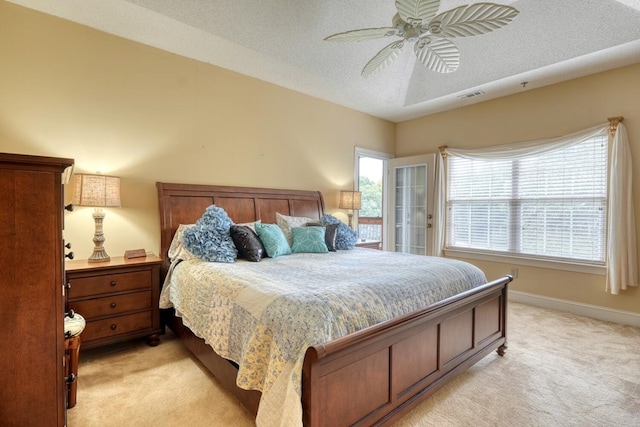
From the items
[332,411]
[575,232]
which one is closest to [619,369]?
[575,232]

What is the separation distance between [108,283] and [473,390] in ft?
9.40

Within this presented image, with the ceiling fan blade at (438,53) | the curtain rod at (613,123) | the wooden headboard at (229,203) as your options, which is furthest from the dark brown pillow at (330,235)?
the curtain rod at (613,123)

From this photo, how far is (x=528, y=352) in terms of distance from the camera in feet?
8.74

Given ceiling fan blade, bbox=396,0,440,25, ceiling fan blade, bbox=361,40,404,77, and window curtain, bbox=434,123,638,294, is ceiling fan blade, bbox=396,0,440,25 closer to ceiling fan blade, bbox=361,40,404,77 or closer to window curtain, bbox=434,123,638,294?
ceiling fan blade, bbox=361,40,404,77

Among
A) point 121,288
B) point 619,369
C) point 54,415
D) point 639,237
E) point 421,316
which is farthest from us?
point 639,237

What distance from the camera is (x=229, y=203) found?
3533 mm

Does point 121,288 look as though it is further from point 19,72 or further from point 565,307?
point 565,307

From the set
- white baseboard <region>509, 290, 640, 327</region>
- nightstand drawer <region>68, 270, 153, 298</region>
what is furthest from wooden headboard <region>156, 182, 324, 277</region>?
white baseboard <region>509, 290, 640, 327</region>

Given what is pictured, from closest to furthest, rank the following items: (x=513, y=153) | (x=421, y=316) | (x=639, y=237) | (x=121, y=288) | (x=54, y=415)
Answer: (x=54, y=415)
(x=421, y=316)
(x=121, y=288)
(x=639, y=237)
(x=513, y=153)

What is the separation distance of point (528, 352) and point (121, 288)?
3.51 m

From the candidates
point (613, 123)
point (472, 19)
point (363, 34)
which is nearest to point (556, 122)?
point (613, 123)

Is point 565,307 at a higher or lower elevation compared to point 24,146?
lower

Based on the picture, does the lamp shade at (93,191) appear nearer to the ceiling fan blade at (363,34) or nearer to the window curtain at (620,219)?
the ceiling fan blade at (363,34)

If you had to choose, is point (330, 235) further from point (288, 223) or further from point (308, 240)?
point (288, 223)
